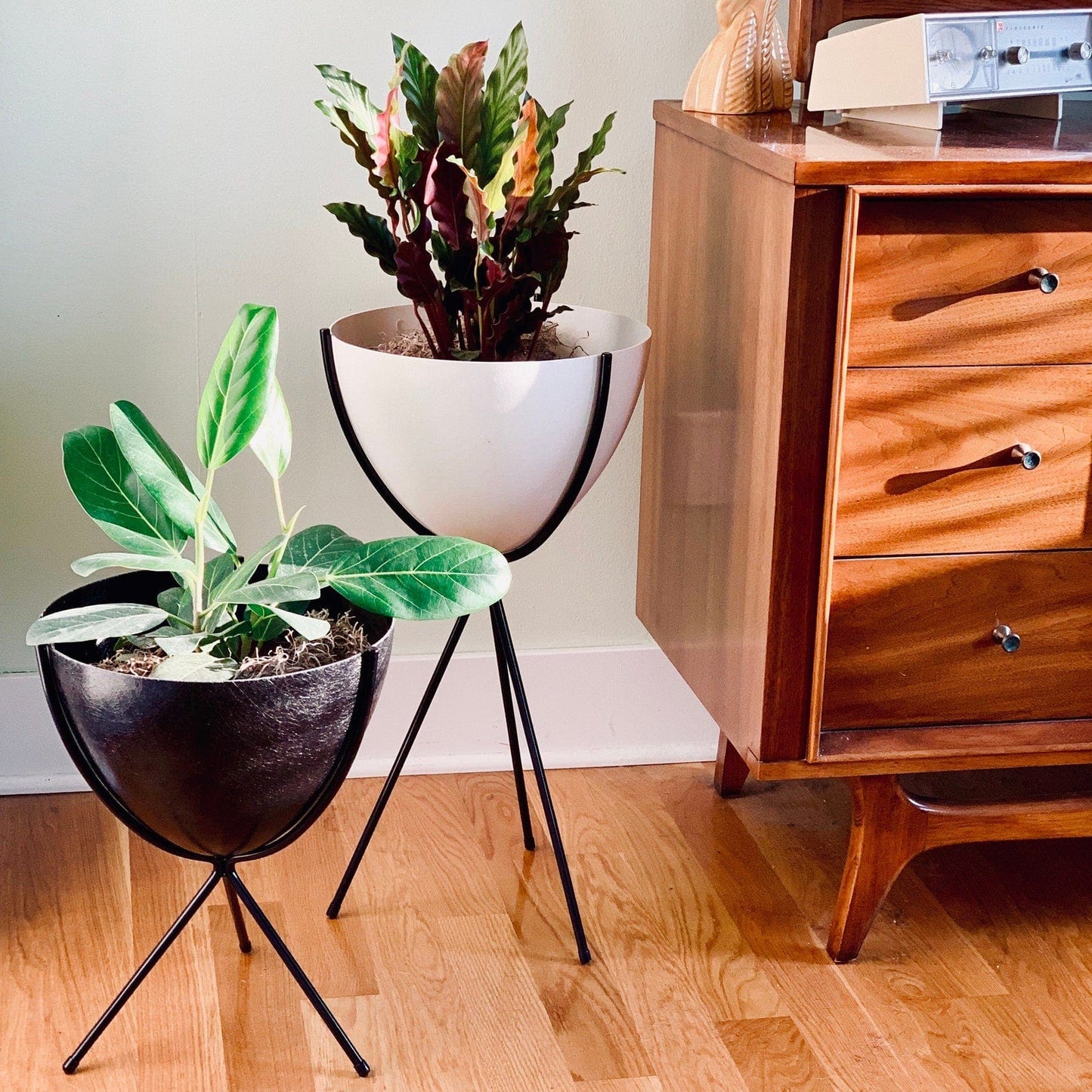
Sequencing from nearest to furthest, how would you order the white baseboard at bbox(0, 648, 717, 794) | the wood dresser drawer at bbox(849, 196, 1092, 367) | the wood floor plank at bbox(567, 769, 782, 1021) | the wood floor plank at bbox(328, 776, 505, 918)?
the wood dresser drawer at bbox(849, 196, 1092, 367), the wood floor plank at bbox(567, 769, 782, 1021), the wood floor plank at bbox(328, 776, 505, 918), the white baseboard at bbox(0, 648, 717, 794)

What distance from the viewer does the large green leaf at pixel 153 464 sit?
1.11 metres

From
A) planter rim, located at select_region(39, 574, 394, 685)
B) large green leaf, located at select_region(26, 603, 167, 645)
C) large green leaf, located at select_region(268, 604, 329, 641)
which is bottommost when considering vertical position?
planter rim, located at select_region(39, 574, 394, 685)

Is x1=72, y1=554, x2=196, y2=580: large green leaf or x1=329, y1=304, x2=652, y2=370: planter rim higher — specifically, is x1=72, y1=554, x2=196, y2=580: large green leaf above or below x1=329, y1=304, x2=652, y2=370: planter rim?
below

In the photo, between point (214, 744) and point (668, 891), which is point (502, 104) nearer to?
point (214, 744)

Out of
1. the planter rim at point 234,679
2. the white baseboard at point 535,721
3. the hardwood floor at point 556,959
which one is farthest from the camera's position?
the white baseboard at point 535,721

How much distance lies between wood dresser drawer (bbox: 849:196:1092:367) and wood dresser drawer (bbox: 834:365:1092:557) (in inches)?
0.8

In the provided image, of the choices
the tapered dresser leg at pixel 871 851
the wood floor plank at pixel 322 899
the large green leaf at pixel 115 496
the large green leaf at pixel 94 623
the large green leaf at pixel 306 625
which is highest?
the large green leaf at pixel 115 496

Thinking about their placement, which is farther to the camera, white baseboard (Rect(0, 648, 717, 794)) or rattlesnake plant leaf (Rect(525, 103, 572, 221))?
white baseboard (Rect(0, 648, 717, 794))

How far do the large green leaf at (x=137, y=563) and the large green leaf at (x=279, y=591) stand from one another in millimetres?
54

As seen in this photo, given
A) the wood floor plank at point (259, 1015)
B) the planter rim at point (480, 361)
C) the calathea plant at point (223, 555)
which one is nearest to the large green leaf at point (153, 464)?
the calathea plant at point (223, 555)


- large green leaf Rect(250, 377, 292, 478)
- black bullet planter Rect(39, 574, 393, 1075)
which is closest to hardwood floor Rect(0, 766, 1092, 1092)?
black bullet planter Rect(39, 574, 393, 1075)

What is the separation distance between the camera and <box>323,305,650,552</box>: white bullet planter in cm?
121

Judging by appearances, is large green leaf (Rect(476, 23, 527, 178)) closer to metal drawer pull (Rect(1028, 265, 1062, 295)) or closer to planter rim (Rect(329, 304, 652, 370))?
planter rim (Rect(329, 304, 652, 370))

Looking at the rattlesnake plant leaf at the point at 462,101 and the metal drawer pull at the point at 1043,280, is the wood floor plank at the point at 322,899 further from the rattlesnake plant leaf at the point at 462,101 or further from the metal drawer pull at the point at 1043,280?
the metal drawer pull at the point at 1043,280
